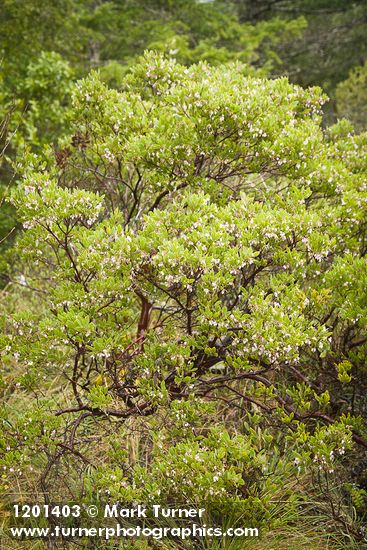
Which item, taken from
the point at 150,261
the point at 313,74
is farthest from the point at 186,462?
the point at 313,74

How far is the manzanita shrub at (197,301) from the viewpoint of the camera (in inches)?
140

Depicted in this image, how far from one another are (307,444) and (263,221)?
4.34 feet

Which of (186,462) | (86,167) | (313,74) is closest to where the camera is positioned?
(186,462)

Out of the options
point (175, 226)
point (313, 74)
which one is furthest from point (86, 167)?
point (313, 74)

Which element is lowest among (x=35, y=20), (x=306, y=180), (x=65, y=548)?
(x=65, y=548)

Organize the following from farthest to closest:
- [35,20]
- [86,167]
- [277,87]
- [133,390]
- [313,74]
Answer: [313,74]
[35,20]
[86,167]
[277,87]
[133,390]

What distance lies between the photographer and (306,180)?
4.50m

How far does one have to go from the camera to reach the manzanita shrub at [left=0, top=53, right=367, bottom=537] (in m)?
3.55

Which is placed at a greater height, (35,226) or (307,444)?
(35,226)

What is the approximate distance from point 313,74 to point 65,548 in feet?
67.5

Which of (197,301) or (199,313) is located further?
(199,313)

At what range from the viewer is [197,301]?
3752 millimetres

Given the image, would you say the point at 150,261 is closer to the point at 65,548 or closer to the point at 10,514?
the point at 65,548

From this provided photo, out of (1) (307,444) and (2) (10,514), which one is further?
(2) (10,514)
